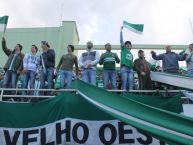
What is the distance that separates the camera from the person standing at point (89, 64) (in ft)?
32.5

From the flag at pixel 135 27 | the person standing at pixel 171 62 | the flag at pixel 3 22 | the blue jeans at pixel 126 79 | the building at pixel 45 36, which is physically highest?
the building at pixel 45 36

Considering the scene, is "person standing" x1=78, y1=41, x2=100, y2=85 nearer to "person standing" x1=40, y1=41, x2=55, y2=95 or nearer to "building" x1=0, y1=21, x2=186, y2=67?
"person standing" x1=40, y1=41, x2=55, y2=95

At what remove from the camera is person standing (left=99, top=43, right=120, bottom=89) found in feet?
32.6

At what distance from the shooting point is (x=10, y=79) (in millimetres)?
10211

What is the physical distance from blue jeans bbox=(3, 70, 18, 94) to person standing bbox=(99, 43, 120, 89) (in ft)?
7.34

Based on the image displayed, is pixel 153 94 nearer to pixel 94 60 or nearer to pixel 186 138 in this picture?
pixel 94 60

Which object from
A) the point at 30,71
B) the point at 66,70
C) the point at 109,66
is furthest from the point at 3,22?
the point at 109,66

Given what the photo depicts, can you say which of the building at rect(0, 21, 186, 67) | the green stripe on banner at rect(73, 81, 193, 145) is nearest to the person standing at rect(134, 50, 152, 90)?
the green stripe on banner at rect(73, 81, 193, 145)

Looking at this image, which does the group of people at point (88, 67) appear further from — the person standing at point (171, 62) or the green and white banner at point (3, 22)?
the green and white banner at point (3, 22)

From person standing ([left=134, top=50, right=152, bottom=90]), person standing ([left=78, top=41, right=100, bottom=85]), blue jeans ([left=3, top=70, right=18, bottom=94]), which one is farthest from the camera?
blue jeans ([left=3, top=70, right=18, bottom=94])

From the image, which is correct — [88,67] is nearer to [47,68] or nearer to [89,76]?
[89,76]

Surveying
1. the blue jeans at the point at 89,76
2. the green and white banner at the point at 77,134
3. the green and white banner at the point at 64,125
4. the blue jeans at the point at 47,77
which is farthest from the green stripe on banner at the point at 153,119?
the blue jeans at the point at 47,77

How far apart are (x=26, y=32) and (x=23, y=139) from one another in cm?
1717

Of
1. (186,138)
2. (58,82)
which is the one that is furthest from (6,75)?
(186,138)
